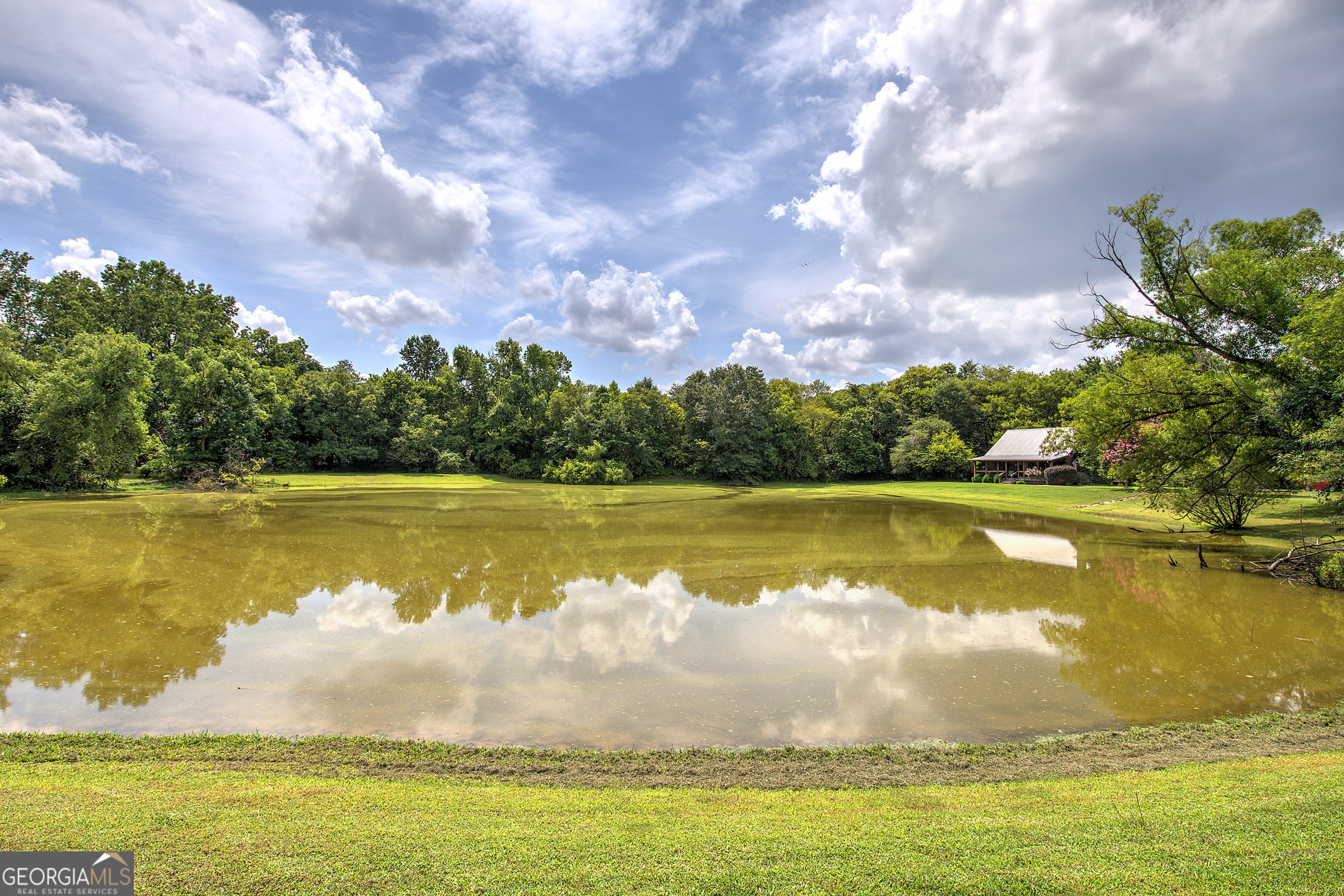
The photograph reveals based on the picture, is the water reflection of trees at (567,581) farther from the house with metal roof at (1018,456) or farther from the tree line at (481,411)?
the house with metal roof at (1018,456)

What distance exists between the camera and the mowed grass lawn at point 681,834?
3400 mm

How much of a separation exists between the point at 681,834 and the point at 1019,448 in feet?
170

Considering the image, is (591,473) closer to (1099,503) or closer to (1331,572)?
(1099,503)

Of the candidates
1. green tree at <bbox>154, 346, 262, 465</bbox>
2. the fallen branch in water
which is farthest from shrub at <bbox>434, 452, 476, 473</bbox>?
the fallen branch in water

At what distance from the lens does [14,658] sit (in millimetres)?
7996

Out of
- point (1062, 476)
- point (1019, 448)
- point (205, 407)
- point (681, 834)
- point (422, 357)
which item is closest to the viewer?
point (681, 834)

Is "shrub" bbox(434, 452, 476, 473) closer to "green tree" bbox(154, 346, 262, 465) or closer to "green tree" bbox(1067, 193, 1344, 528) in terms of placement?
"green tree" bbox(154, 346, 262, 465)

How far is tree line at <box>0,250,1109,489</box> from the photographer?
133 feet

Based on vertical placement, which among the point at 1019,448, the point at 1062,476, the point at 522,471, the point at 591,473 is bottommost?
the point at 1062,476

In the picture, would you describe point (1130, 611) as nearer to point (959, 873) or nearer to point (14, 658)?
point (959, 873)

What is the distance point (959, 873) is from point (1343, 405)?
1657 centimetres

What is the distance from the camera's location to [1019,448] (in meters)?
46.9

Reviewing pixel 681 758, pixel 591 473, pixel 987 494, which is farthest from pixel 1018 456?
pixel 681 758

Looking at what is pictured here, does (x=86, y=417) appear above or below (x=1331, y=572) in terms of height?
above
